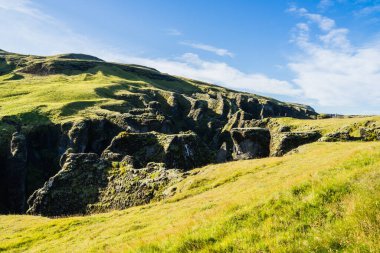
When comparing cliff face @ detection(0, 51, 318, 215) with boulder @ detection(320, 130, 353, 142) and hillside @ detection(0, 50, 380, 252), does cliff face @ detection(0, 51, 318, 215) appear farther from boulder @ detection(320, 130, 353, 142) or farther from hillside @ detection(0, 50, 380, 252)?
boulder @ detection(320, 130, 353, 142)

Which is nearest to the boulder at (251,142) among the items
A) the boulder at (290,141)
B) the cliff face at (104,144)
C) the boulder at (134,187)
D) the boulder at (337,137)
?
the cliff face at (104,144)

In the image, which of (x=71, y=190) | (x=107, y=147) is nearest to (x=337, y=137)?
(x=107, y=147)

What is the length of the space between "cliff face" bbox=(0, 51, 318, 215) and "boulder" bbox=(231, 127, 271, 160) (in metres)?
0.20

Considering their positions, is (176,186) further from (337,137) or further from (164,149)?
(337,137)

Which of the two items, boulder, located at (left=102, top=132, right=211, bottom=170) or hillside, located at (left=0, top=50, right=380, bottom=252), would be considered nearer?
hillside, located at (left=0, top=50, right=380, bottom=252)

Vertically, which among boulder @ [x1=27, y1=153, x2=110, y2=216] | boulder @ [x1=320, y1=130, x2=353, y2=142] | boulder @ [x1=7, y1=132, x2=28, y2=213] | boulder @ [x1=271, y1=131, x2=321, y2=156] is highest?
boulder @ [x1=320, y1=130, x2=353, y2=142]

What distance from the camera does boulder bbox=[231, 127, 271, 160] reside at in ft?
222

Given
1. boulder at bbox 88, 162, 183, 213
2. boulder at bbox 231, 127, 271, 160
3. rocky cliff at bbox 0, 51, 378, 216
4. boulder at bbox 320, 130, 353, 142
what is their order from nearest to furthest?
boulder at bbox 88, 162, 183, 213, rocky cliff at bbox 0, 51, 378, 216, boulder at bbox 320, 130, 353, 142, boulder at bbox 231, 127, 271, 160

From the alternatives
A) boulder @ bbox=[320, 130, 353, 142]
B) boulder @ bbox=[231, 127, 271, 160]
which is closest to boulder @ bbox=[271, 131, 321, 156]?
boulder @ bbox=[320, 130, 353, 142]

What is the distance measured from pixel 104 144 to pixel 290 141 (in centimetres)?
4837

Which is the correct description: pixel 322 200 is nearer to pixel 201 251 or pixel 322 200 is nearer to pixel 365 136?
pixel 201 251

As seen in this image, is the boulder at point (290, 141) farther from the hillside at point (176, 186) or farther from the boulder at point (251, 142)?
the boulder at point (251, 142)

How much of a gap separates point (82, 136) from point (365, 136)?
63204 mm

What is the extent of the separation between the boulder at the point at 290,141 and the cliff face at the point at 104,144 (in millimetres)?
189
